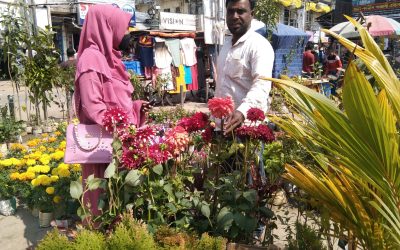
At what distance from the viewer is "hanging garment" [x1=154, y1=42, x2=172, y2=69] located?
35.3 feet

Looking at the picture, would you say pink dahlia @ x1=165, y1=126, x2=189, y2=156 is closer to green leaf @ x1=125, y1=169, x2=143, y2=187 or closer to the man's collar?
green leaf @ x1=125, y1=169, x2=143, y2=187

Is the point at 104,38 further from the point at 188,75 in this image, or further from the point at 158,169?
the point at 188,75

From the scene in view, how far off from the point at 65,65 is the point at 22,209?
4.07 meters

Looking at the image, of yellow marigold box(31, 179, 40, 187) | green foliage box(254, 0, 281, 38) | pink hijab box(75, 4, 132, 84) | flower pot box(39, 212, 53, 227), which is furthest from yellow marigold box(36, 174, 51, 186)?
green foliage box(254, 0, 281, 38)

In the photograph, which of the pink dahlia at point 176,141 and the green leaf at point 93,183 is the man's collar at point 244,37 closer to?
the pink dahlia at point 176,141

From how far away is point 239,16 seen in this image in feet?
7.68

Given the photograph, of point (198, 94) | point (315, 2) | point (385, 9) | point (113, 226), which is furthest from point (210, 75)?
point (315, 2)

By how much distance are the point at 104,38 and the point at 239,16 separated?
869 millimetres

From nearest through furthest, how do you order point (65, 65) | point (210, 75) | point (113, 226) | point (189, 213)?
point (113, 226) < point (189, 213) < point (65, 65) < point (210, 75)

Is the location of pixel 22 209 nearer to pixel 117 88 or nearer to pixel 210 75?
pixel 117 88

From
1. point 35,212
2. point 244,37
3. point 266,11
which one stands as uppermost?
point 266,11

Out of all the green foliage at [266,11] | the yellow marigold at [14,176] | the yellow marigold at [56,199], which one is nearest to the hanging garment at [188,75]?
the green foliage at [266,11]

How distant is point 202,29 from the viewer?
1241 centimetres

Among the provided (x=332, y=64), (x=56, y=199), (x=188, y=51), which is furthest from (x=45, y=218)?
(x=188, y=51)
